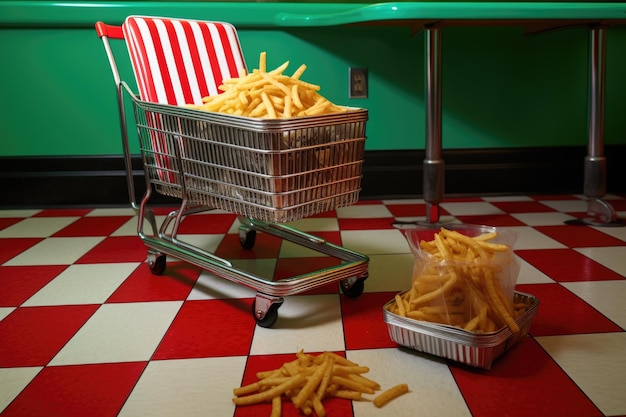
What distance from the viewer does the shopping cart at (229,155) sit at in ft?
4.88

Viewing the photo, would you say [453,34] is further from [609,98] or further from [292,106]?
[292,106]

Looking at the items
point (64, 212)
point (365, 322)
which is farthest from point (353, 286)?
point (64, 212)

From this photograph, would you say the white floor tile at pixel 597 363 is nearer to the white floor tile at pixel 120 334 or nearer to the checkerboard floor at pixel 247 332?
the checkerboard floor at pixel 247 332

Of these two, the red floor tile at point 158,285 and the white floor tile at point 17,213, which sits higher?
the white floor tile at point 17,213

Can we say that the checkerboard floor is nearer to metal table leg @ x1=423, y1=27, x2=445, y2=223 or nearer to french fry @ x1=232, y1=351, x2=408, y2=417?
french fry @ x1=232, y1=351, x2=408, y2=417

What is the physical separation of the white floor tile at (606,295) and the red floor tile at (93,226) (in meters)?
1.84

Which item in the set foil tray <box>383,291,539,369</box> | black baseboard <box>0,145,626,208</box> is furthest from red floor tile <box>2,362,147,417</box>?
black baseboard <box>0,145,626,208</box>

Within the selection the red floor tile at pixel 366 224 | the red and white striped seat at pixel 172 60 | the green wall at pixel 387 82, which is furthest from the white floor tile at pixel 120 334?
the green wall at pixel 387 82

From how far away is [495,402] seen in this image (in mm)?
1167

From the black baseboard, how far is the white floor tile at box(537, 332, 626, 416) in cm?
173

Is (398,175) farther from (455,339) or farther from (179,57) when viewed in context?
(455,339)

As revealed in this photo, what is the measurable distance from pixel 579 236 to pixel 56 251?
6.66 ft

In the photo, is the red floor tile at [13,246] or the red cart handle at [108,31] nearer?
the red cart handle at [108,31]

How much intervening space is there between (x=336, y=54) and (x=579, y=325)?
1.91m
